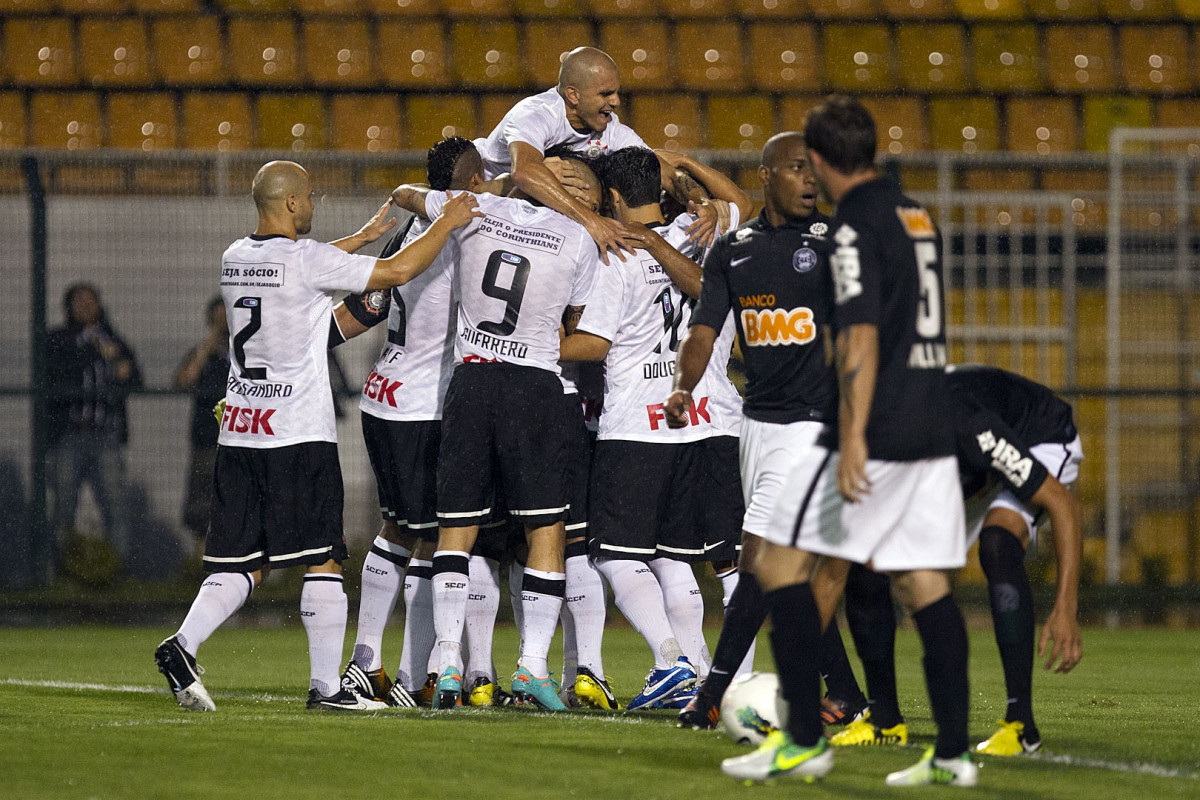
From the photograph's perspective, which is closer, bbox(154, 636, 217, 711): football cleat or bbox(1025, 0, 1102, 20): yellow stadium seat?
bbox(154, 636, 217, 711): football cleat

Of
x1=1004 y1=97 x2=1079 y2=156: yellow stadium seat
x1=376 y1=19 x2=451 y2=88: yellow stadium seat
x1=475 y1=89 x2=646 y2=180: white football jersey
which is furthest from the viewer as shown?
x1=1004 y1=97 x2=1079 y2=156: yellow stadium seat

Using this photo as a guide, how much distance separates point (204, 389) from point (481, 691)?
17.0 ft

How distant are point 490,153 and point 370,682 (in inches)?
88.9

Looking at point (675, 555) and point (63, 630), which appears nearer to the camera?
point (675, 555)

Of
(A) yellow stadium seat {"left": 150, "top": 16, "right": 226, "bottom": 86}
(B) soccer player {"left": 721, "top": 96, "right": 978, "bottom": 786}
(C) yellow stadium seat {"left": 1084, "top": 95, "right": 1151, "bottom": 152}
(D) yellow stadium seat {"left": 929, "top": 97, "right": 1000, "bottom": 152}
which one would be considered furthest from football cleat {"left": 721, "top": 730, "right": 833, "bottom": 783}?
(C) yellow stadium seat {"left": 1084, "top": 95, "right": 1151, "bottom": 152}

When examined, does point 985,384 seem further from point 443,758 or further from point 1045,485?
point 443,758

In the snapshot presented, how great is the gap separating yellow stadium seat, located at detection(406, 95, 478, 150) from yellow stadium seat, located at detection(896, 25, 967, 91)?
13.0ft

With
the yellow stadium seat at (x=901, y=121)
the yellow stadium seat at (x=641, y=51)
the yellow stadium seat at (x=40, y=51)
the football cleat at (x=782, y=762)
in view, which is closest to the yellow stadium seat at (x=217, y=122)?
the yellow stadium seat at (x=40, y=51)

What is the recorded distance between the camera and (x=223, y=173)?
433 inches

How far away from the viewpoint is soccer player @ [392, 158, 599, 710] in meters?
6.10

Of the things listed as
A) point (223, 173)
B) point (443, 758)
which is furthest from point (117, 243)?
point (443, 758)

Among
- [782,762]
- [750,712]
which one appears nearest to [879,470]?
[782,762]

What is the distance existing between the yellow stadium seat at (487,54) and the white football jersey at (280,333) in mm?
8206

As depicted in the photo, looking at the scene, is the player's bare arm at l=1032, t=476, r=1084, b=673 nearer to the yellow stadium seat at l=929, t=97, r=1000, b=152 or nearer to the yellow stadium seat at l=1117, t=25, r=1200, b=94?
the yellow stadium seat at l=929, t=97, r=1000, b=152
